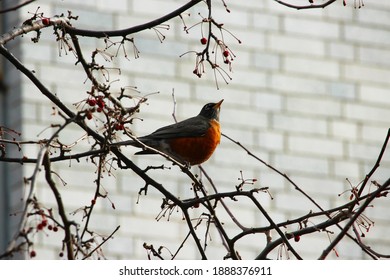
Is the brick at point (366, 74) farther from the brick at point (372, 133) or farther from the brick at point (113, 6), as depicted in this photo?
the brick at point (113, 6)

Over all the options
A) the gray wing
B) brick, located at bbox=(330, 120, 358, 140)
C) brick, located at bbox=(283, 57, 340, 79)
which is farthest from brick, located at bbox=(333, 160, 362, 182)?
the gray wing

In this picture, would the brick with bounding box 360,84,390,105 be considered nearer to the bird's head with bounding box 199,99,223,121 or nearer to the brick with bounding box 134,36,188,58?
the brick with bounding box 134,36,188,58

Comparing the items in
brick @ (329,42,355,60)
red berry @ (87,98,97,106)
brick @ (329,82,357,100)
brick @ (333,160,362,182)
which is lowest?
brick @ (333,160,362,182)

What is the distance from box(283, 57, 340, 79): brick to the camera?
6.73 metres

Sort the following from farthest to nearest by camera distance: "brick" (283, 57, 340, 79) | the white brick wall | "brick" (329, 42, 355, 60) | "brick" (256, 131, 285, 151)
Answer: "brick" (329, 42, 355, 60) → "brick" (283, 57, 340, 79) → "brick" (256, 131, 285, 151) → the white brick wall

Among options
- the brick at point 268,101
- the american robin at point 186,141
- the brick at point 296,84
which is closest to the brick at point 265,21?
the brick at point 296,84

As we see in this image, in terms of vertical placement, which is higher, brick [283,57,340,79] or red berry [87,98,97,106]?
brick [283,57,340,79]

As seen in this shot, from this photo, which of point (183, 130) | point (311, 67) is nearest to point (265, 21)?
point (311, 67)

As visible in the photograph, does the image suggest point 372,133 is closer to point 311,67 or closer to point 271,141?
point 311,67

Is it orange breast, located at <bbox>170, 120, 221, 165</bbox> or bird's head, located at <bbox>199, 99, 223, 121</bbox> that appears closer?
orange breast, located at <bbox>170, 120, 221, 165</bbox>

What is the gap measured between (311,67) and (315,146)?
20.0 inches

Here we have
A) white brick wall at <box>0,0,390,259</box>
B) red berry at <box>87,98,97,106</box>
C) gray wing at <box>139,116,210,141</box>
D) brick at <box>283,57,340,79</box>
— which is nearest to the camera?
red berry at <box>87,98,97,106</box>

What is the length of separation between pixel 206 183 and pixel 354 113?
1298 mm

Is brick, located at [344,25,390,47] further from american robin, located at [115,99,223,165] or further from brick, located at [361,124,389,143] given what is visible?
american robin, located at [115,99,223,165]
